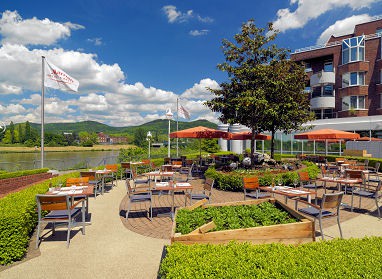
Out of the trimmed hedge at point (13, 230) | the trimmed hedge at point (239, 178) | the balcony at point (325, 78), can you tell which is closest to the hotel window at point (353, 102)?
the balcony at point (325, 78)

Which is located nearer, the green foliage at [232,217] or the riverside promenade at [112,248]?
the green foliage at [232,217]

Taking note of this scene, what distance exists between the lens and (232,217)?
4195mm

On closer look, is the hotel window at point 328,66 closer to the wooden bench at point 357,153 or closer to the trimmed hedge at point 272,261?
the wooden bench at point 357,153

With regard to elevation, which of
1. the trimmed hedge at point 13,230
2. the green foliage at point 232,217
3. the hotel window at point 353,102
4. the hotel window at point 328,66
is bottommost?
the trimmed hedge at point 13,230

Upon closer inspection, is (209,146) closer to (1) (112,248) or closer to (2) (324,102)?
(2) (324,102)

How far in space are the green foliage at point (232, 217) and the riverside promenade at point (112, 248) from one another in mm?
960

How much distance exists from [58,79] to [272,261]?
1308cm

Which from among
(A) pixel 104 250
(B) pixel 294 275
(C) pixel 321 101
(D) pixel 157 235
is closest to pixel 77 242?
(A) pixel 104 250

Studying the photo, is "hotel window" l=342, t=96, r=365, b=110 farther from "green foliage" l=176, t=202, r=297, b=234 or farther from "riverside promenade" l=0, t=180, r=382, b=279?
"green foliage" l=176, t=202, r=297, b=234

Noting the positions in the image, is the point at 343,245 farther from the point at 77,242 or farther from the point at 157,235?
the point at 77,242

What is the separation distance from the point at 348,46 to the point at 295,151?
15.4 meters

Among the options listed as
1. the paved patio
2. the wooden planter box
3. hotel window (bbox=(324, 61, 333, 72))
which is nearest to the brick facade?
hotel window (bbox=(324, 61, 333, 72))

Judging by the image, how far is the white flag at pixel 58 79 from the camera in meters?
12.1

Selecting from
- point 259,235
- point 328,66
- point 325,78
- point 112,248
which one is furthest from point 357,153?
point 112,248
